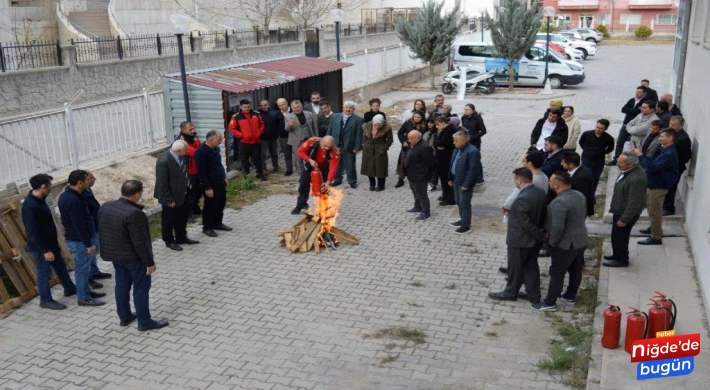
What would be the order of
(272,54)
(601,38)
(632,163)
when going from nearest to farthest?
1. (632,163)
2. (272,54)
3. (601,38)

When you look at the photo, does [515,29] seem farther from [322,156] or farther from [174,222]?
[174,222]

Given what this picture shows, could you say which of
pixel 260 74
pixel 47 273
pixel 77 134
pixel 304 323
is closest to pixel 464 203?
pixel 304 323

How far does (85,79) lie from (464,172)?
13.7 meters

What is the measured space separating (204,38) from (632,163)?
1935 centimetres

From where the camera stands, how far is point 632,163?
25.3 feet

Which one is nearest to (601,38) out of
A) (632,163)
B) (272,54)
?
(272,54)

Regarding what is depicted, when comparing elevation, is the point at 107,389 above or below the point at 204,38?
below

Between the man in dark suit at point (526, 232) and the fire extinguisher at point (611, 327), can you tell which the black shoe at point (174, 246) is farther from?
the fire extinguisher at point (611, 327)

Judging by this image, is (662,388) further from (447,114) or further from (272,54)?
(272,54)

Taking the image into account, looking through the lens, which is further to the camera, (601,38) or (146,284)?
A: (601,38)

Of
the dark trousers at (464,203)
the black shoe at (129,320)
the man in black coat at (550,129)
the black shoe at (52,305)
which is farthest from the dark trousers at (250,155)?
the black shoe at (129,320)

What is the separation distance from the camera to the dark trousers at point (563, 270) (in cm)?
717

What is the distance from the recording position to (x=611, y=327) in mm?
6258

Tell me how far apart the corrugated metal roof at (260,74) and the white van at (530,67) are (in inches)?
450
